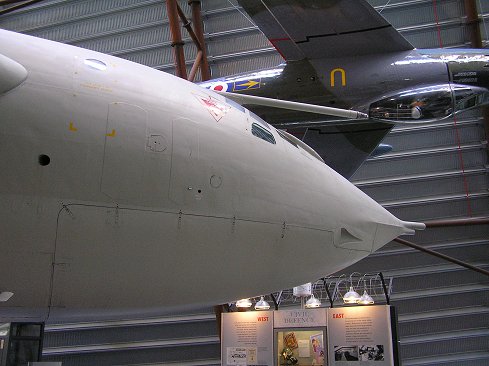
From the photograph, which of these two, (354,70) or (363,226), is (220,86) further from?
(363,226)

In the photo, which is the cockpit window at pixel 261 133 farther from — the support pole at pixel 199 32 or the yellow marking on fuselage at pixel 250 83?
the support pole at pixel 199 32

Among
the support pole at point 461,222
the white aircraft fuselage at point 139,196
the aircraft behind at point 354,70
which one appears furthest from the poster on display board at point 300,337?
the white aircraft fuselage at point 139,196

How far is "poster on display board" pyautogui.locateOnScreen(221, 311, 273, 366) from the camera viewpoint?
1463 cm

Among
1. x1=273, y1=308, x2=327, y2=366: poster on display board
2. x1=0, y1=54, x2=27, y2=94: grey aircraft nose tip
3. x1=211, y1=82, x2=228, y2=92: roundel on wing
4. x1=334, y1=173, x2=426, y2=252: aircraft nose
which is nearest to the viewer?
x1=0, y1=54, x2=27, y2=94: grey aircraft nose tip

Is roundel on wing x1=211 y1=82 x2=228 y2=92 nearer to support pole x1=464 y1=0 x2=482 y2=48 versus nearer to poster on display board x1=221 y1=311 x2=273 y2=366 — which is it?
poster on display board x1=221 y1=311 x2=273 y2=366

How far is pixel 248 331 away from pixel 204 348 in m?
7.66

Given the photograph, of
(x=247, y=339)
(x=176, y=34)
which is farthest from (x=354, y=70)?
(x=176, y=34)

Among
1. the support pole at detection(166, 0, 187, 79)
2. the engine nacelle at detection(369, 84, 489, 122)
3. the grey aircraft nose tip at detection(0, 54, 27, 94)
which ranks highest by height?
the support pole at detection(166, 0, 187, 79)

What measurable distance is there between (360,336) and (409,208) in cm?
926

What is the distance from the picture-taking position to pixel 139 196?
444 cm

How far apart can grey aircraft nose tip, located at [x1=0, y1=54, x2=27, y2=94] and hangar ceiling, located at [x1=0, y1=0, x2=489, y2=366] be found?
18.3m

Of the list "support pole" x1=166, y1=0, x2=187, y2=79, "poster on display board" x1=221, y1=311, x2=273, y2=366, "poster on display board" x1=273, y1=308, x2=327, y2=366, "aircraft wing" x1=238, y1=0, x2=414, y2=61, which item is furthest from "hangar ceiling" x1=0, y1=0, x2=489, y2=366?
"aircraft wing" x1=238, y1=0, x2=414, y2=61

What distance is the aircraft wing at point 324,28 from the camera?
12.7 metres

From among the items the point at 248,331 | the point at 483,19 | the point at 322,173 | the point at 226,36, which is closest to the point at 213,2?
the point at 226,36
